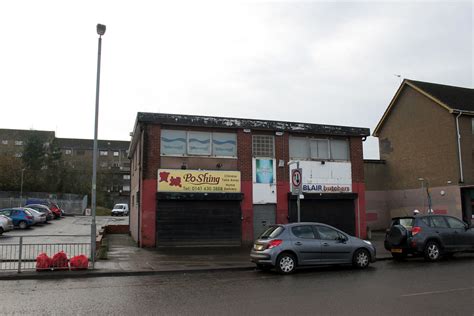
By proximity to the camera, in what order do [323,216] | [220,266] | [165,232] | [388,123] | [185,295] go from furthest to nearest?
1. [388,123]
2. [323,216]
3. [165,232]
4. [220,266]
5. [185,295]

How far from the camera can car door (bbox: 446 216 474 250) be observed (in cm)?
1580

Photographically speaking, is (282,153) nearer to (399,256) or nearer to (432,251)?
(399,256)

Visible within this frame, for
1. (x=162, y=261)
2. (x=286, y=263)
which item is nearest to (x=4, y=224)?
(x=162, y=261)

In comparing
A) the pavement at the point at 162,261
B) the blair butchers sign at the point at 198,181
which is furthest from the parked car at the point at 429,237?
the blair butchers sign at the point at 198,181

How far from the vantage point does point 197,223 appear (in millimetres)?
20062

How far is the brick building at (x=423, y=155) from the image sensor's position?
28641 millimetres

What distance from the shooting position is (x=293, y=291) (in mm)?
9695

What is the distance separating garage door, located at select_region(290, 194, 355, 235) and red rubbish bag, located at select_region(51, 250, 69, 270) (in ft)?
38.0

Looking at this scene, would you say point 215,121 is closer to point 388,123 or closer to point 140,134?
point 140,134

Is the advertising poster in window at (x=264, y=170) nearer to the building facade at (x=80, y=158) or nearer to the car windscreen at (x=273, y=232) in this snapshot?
the car windscreen at (x=273, y=232)

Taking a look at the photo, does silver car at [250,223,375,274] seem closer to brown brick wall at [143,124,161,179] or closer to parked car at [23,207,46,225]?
brown brick wall at [143,124,161,179]

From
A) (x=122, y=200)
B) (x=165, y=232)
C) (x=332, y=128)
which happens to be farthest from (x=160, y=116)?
(x=122, y=200)

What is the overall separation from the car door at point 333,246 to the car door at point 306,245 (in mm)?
197

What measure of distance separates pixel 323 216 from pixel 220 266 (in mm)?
9606
